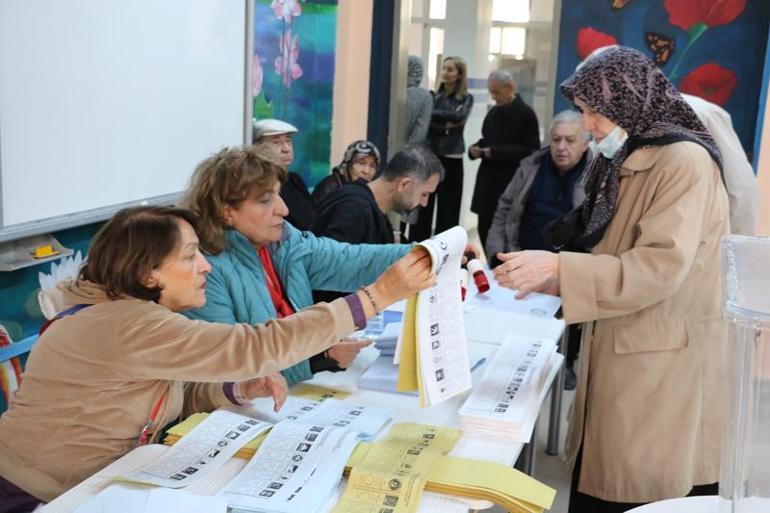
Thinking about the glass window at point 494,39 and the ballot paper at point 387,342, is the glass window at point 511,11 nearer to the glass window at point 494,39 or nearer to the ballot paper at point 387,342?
the glass window at point 494,39

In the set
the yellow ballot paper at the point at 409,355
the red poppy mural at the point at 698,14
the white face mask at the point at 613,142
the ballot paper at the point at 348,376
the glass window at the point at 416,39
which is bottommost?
the ballot paper at the point at 348,376

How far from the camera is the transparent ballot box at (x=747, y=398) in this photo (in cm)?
107

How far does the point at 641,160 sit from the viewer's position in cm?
204

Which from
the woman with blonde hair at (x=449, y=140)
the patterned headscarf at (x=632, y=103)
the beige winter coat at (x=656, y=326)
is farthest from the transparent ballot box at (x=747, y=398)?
the woman with blonde hair at (x=449, y=140)

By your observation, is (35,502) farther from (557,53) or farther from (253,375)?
(557,53)

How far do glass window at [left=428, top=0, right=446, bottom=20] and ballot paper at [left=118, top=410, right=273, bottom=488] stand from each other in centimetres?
526

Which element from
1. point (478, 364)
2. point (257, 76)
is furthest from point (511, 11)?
point (478, 364)

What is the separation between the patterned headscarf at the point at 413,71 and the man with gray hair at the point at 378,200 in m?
2.41

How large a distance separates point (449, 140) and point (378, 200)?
2.62 m

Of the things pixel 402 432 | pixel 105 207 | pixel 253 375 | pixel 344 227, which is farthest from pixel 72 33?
pixel 402 432

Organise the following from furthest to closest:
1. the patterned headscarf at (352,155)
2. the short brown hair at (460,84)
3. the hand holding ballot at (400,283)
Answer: the short brown hair at (460,84) → the patterned headscarf at (352,155) → the hand holding ballot at (400,283)

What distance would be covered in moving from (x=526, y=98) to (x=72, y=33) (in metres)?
4.03

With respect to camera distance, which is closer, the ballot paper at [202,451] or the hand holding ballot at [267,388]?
the ballot paper at [202,451]

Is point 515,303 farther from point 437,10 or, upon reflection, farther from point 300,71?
point 437,10
